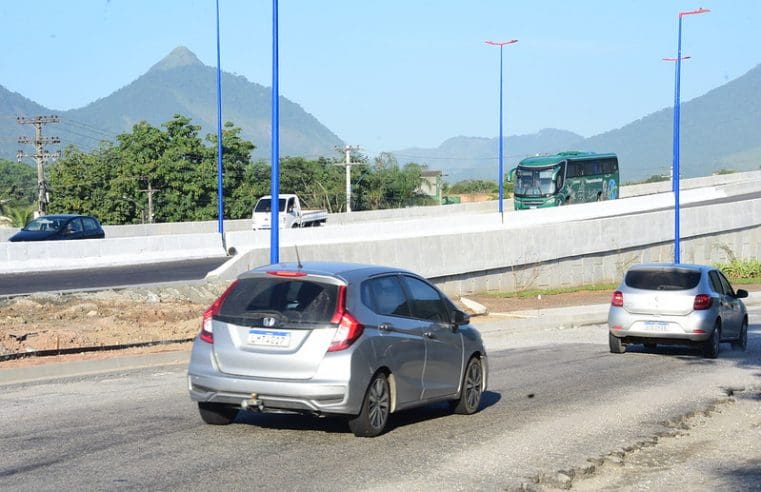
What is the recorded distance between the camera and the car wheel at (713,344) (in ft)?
61.1

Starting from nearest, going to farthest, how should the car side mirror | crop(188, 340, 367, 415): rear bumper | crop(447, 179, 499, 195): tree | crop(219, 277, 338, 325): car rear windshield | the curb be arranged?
crop(188, 340, 367, 415): rear bumper < crop(219, 277, 338, 325): car rear windshield < the car side mirror < the curb < crop(447, 179, 499, 195): tree

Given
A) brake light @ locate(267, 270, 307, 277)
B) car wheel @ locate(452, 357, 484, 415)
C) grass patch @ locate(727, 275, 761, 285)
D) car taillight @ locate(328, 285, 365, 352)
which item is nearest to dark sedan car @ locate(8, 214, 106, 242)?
A: grass patch @ locate(727, 275, 761, 285)

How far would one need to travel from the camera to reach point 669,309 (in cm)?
1855

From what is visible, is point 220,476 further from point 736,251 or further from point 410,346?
point 736,251

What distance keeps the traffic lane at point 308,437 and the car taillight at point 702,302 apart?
3.25m

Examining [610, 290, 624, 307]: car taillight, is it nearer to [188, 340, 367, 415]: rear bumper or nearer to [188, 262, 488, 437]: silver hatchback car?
[188, 262, 488, 437]: silver hatchback car

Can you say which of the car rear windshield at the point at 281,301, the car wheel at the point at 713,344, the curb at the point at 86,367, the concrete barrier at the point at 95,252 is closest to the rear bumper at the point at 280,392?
the car rear windshield at the point at 281,301

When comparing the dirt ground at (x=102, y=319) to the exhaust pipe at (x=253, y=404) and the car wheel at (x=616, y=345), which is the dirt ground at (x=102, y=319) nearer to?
the car wheel at (x=616, y=345)

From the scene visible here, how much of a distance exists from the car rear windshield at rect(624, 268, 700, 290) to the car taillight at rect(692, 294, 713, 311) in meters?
0.23

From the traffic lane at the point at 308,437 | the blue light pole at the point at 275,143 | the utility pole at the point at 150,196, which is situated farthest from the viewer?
the utility pole at the point at 150,196

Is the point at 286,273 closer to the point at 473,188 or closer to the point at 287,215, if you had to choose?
the point at 287,215

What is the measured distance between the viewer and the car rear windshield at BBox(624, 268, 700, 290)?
61.6 ft

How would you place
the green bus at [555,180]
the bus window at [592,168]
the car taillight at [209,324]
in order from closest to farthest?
1. the car taillight at [209,324]
2. the green bus at [555,180]
3. the bus window at [592,168]

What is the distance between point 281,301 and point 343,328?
26.1 inches
